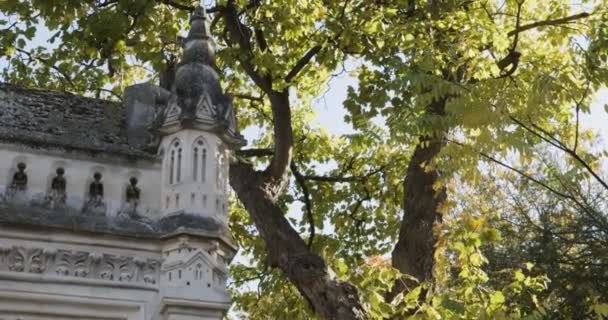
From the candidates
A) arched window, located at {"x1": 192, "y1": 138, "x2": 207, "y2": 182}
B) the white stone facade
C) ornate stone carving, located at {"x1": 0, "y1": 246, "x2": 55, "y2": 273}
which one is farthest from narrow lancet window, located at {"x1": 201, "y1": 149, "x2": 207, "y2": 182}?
ornate stone carving, located at {"x1": 0, "y1": 246, "x2": 55, "y2": 273}

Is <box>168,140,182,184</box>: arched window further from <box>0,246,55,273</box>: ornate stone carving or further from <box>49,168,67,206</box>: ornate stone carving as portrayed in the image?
<box>0,246,55,273</box>: ornate stone carving

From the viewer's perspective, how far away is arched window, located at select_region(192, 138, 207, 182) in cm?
742

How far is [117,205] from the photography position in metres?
7.27

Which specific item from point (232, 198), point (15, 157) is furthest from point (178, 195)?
point (232, 198)

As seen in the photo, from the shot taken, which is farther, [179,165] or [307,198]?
[307,198]

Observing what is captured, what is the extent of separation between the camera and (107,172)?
289 inches

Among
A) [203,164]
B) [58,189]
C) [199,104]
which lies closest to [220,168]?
[203,164]

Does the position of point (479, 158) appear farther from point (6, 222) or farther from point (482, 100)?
point (6, 222)

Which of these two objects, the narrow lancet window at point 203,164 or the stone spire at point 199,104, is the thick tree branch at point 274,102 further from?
the narrow lancet window at point 203,164

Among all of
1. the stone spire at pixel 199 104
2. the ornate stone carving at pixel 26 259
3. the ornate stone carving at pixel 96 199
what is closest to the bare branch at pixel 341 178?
the stone spire at pixel 199 104

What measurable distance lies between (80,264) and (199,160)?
1.31 m

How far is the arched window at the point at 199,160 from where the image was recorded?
7.42 m

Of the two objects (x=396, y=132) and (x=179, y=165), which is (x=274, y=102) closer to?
(x=396, y=132)

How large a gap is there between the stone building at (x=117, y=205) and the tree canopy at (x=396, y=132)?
2.79m
